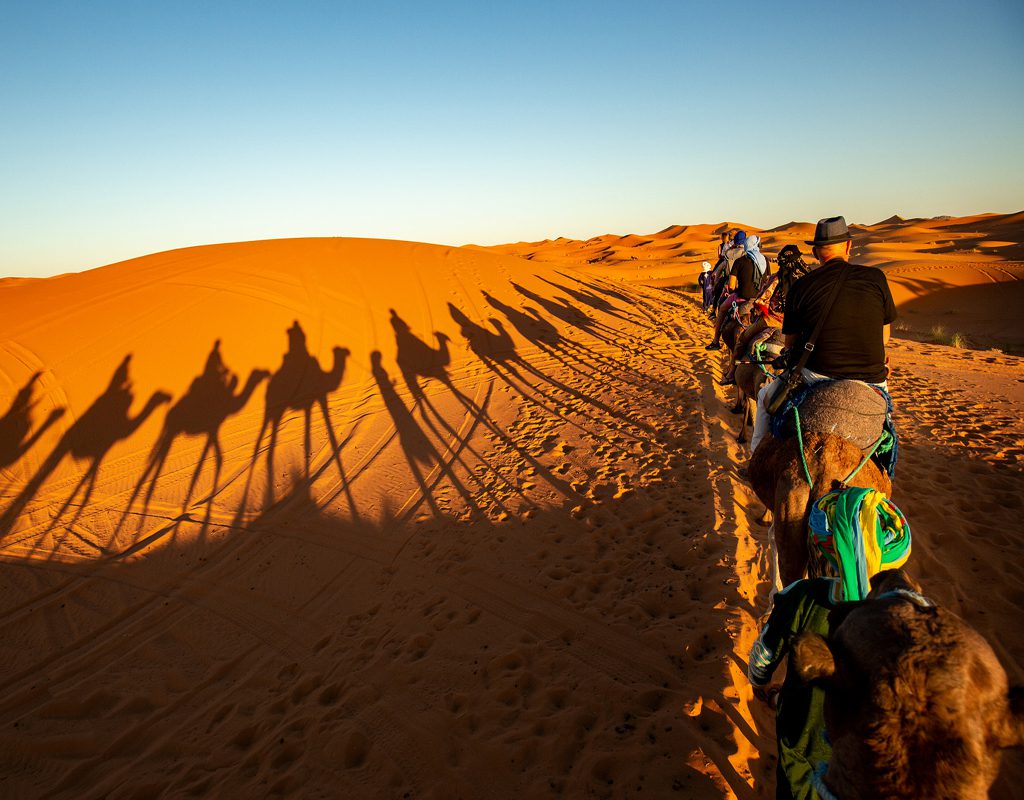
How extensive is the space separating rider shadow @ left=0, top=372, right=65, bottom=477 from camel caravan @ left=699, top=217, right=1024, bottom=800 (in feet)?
43.6

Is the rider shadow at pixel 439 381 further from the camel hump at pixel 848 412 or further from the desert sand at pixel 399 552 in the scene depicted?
the camel hump at pixel 848 412

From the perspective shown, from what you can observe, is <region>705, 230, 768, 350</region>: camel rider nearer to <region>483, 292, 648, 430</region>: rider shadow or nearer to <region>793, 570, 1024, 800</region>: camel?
<region>483, 292, 648, 430</region>: rider shadow

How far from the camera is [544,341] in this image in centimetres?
1530

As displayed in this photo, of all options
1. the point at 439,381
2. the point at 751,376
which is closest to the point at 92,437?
the point at 439,381

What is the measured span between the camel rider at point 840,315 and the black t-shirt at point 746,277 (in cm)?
581

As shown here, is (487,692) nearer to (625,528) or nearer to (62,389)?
(625,528)

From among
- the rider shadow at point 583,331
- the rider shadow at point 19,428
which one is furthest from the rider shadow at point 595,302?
the rider shadow at point 19,428

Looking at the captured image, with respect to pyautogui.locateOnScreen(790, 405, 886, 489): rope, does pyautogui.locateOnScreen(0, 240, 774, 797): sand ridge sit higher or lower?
lower

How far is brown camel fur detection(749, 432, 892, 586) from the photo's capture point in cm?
307

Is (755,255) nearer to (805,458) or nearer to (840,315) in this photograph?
(840,315)

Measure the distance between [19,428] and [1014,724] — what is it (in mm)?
14770

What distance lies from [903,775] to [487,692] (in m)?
3.08

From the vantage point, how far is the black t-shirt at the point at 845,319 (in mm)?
3205

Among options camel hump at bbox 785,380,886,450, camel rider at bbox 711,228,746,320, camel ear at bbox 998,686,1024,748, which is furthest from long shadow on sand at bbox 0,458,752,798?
camel rider at bbox 711,228,746,320
